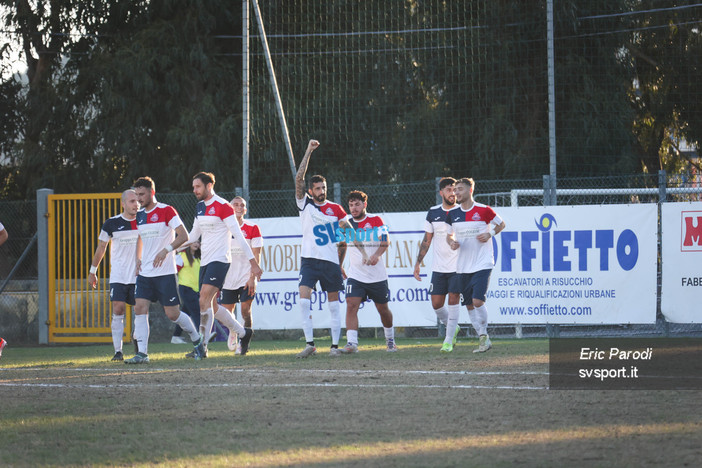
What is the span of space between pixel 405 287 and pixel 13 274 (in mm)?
7322

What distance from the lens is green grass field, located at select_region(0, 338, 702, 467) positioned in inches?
218

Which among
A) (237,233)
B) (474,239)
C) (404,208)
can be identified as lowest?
(474,239)

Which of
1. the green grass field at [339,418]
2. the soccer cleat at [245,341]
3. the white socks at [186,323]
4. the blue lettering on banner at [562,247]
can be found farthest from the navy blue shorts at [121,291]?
the blue lettering on banner at [562,247]

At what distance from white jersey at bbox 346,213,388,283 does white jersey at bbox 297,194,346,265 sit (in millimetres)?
434

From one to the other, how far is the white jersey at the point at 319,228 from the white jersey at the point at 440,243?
4.22 ft

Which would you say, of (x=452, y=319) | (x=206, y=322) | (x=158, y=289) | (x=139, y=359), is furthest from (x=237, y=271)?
(x=452, y=319)

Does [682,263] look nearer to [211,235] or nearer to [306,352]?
[306,352]

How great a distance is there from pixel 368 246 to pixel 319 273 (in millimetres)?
814

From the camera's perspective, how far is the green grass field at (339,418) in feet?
18.2

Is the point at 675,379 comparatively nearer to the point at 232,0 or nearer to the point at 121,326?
the point at 121,326

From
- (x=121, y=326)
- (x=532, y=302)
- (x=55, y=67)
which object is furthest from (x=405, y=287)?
(x=55, y=67)

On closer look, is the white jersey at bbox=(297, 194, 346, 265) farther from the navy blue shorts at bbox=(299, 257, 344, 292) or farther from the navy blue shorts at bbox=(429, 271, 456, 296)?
the navy blue shorts at bbox=(429, 271, 456, 296)

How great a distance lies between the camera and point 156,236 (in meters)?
12.1

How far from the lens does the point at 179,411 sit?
291 inches
